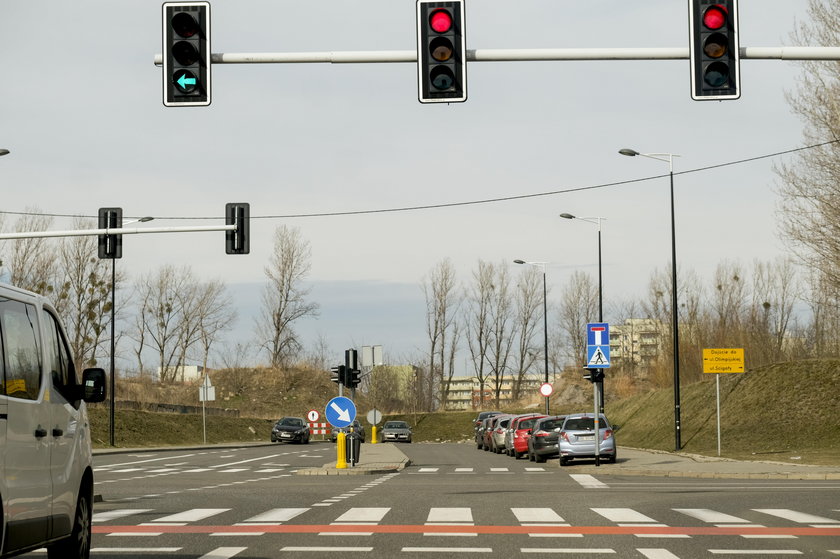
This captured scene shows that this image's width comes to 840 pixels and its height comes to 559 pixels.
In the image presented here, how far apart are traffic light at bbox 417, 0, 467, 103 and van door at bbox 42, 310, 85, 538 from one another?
5.32 meters

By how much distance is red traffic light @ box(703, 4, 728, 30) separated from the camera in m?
13.2

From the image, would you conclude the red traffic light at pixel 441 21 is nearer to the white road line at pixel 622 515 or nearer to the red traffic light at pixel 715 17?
the red traffic light at pixel 715 17

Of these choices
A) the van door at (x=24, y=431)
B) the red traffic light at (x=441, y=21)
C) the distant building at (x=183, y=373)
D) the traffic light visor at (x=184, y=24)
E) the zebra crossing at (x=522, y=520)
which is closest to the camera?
the van door at (x=24, y=431)

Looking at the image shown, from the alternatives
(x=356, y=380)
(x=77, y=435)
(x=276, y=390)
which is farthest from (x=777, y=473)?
(x=276, y=390)

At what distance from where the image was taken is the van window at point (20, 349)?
798cm

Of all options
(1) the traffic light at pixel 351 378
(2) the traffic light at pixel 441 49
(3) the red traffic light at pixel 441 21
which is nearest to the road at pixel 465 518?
(2) the traffic light at pixel 441 49

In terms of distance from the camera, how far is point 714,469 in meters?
29.1

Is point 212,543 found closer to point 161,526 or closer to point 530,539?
point 161,526

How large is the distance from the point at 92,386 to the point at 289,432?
2358 inches

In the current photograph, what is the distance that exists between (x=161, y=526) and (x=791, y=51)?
9473 mm

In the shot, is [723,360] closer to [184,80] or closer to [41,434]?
[184,80]

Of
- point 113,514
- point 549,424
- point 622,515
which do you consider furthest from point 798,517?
point 549,424

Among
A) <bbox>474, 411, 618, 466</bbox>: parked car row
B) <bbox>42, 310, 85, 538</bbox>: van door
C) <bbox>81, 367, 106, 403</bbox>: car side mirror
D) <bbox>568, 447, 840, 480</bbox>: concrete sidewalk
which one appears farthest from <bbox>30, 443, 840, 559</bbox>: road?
<bbox>474, 411, 618, 466</bbox>: parked car row

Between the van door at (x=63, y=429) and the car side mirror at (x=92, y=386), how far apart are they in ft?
0.29
